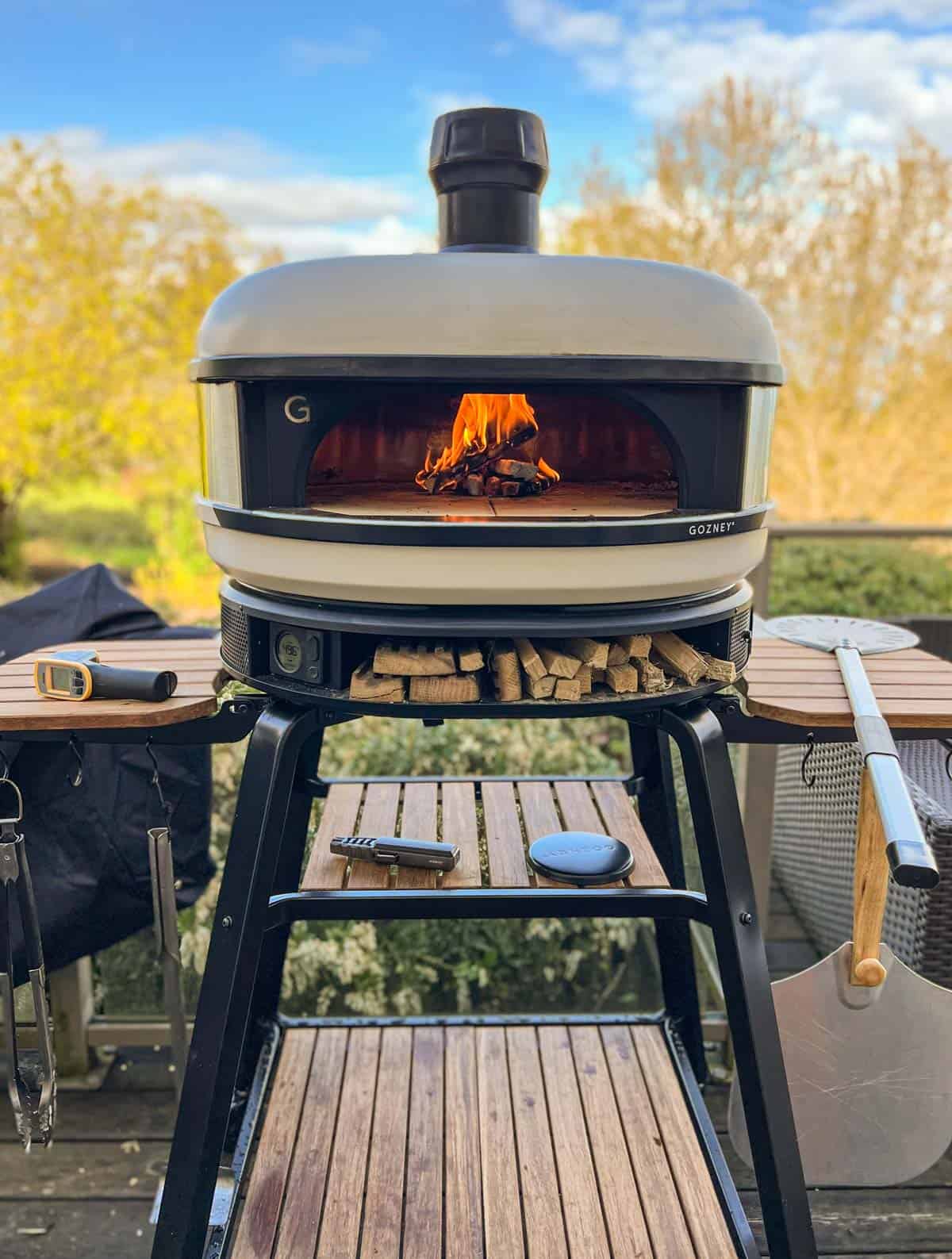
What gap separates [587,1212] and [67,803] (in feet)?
3.72

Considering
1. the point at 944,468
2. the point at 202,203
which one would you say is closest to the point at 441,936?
the point at 202,203

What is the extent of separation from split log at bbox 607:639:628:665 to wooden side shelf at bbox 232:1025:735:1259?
35.4 inches

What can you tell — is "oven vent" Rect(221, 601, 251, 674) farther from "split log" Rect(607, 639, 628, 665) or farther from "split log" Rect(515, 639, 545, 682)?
"split log" Rect(607, 639, 628, 665)

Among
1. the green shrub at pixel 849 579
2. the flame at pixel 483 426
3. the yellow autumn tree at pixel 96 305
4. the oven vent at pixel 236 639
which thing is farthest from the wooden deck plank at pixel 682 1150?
the yellow autumn tree at pixel 96 305

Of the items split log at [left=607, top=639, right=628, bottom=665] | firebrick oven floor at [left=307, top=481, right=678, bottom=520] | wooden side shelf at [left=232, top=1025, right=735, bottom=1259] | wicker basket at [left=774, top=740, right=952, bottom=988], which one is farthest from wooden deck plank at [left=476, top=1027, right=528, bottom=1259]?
firebrick oven floor at [left=307, top=481, right=678, bottom=520]

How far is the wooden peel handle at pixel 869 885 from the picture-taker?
4.58ft

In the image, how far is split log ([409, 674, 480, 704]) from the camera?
1.27 m

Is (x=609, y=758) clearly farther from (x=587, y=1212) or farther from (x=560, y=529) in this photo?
(x=560, y=529)

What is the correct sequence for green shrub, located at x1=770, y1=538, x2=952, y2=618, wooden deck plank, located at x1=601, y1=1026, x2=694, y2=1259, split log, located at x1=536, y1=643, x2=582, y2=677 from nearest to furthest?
split log, located at x1=536, y1=643, x2=582, y2=677, wooden deck plank, located at x1=601, y1=1026, x2=694, y2=1259, green shrub, located at x1=770, y1=538, x2=952, y2=618

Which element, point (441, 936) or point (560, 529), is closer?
point (560, 529)

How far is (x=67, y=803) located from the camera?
5.89 ft

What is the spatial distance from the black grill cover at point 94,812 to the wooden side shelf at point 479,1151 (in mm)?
451

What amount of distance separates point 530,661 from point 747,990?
0.53m

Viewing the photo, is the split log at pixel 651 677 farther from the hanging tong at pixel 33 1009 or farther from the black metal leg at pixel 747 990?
the hanging tong at pixel 33 1009
